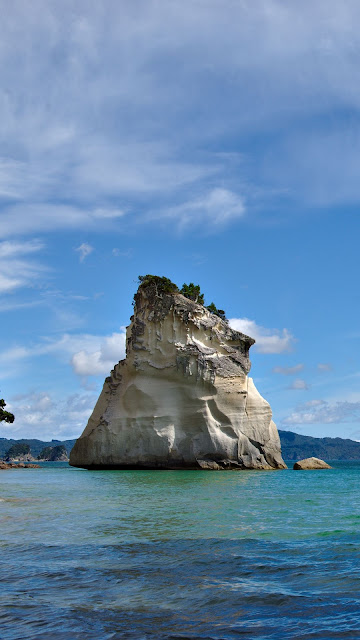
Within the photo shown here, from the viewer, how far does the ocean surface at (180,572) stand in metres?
6.69

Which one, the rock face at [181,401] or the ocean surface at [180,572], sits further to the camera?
the rock face at [181,401]

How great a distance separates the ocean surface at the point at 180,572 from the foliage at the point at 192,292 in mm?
32609

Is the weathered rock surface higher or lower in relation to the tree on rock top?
lower

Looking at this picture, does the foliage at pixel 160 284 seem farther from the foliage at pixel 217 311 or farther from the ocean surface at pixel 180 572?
the ocean surface at pixel 180 572

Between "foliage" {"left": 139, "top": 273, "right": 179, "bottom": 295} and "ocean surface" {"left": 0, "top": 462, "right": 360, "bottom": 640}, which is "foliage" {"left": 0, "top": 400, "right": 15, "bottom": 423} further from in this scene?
"ocean surface" {"left": 0, "top": 462, "right": 360, "bottom": 640}

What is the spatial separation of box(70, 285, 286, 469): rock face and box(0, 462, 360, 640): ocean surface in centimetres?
2406

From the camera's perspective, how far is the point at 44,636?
6.30 meters

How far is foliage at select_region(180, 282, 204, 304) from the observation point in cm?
5067

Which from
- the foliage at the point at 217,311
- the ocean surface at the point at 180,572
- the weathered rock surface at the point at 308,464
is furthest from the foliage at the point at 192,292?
the ocean surface at the point at 180,572

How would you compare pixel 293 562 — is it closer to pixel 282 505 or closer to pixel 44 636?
pixel 44 636

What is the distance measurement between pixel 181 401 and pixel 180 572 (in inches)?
1355

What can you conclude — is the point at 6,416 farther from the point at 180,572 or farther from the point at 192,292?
the point at 180,572

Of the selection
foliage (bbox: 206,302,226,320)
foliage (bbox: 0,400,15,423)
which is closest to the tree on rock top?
foliage (bbox: 206,302,226,320)

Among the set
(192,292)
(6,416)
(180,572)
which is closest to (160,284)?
(192,292)
